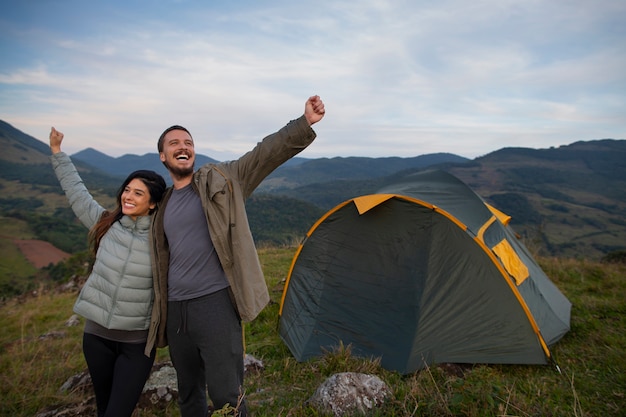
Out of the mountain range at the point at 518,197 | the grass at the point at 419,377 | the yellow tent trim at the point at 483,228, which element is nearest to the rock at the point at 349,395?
the grass at the point at 419,377

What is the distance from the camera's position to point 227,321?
2295 millimetres

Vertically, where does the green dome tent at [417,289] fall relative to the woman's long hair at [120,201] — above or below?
below

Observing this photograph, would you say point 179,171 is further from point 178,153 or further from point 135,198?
point 135,198

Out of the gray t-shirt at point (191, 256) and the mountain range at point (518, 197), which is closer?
the gray t-shirt at point (191, 256)

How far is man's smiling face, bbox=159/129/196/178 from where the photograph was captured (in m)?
2.40

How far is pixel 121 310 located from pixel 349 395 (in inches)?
74.4

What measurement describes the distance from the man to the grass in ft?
2.85

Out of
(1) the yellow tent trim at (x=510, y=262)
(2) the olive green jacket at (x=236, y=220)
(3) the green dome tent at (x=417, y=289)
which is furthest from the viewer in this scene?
(1) the yellow tent trim at (x=510, y=262)

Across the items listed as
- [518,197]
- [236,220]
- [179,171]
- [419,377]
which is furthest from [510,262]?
[518,197]

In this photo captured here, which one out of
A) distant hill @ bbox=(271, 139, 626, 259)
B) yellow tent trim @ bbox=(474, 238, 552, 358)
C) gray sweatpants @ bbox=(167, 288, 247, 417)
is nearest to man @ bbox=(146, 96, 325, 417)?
gray sweatpants @ bbox=(167, 288, 247, 417)

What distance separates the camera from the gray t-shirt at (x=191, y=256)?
2.29 metres

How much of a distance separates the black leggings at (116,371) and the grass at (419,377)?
1075 mm

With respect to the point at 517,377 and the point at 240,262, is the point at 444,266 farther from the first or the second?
the point at 240,262

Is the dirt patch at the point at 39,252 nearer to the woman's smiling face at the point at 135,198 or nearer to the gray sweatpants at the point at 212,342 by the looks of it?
the woman's smiling face at the point at 135,198
